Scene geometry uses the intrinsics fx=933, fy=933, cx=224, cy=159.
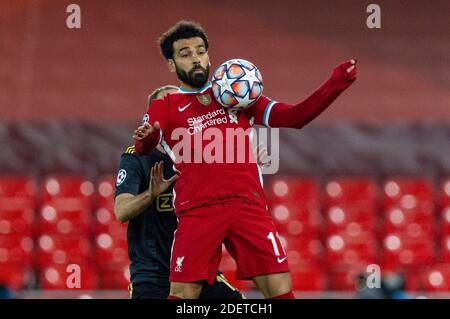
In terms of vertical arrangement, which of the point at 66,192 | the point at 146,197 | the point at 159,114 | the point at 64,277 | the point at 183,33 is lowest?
the point at 64,277

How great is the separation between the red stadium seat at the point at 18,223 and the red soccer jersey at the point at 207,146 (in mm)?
8743

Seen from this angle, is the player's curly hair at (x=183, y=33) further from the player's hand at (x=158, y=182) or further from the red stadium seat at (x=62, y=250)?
the red stadium seat at (x=62, y=250)

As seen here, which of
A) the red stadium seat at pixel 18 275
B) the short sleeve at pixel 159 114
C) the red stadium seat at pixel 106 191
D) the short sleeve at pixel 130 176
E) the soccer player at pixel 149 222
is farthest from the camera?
the red stadium seat at pixel 106 191

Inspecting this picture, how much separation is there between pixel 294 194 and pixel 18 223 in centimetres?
399

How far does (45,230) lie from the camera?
13.3 metres

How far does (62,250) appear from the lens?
13.2m

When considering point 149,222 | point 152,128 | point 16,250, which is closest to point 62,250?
point 16,250

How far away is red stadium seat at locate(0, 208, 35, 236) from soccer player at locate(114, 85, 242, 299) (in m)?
8.10

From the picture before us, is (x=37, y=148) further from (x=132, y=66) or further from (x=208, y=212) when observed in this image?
(x=208, y=212)

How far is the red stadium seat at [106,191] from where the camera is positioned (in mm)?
13234

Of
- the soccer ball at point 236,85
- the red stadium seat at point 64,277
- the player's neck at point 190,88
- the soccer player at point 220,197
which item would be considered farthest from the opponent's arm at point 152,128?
the red stadium seat at point 64,277

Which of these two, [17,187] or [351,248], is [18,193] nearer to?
[17,187]

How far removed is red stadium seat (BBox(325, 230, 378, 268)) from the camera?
12938mm

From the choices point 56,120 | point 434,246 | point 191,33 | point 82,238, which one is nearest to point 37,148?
point 56,120
